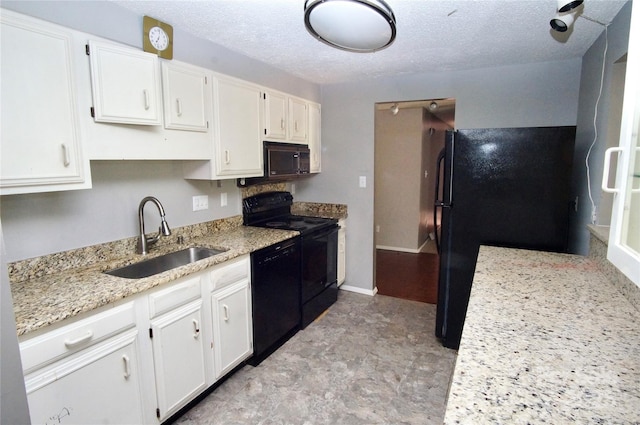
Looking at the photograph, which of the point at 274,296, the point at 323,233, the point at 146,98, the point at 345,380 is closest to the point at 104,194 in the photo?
the point at 146,98

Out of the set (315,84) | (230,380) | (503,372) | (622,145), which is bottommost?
(230,380)

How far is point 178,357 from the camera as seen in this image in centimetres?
193

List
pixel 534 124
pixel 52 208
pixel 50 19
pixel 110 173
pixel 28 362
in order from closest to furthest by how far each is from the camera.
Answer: pixel 28 362, pixel 50 19, pixel 52 208, pixel 110 173, pixel 534 124

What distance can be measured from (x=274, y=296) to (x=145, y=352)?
108 centimetres

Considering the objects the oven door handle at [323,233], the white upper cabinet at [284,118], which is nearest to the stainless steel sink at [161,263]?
the oven door handle at [323,233]

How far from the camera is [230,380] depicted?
239cm

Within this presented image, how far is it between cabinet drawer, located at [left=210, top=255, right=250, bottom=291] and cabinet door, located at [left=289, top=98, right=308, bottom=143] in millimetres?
1448

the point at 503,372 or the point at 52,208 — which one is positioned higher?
the point at 52,208

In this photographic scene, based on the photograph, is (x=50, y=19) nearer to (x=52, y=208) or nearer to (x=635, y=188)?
(x=52, y=208)

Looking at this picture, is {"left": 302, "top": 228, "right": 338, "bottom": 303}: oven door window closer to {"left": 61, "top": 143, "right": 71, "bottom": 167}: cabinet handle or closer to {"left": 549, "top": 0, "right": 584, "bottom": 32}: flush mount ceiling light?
{"left": 61, "top": 143, "right": 71, "bottom": 167}: cabinet handle

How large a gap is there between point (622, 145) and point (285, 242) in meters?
2.17

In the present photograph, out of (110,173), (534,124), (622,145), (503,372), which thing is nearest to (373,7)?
(622,145)

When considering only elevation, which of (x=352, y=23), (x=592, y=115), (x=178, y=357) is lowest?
(x=178, y=357)

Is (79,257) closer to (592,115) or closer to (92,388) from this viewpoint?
(92,388)
